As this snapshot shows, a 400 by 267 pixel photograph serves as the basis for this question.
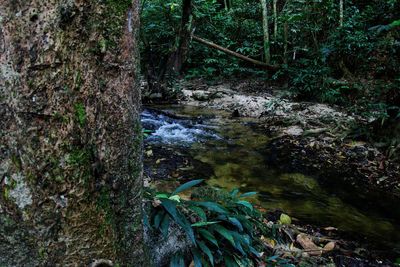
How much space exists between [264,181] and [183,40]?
275 inches

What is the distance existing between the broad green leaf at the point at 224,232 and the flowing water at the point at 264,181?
2179mm

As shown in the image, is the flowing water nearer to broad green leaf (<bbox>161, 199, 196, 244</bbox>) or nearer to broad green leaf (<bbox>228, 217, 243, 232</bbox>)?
broad green leaf (<bbox>228, 217, 243, 232</bbox>)

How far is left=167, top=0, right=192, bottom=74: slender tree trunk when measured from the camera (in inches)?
419

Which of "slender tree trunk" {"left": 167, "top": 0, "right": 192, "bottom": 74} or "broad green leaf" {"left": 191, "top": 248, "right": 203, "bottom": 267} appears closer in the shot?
"broad green leaf" {"left": 191, "top": 248, "right": 203, "bottom": 267}

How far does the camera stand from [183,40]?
1102cm

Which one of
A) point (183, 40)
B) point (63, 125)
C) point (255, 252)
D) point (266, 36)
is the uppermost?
point (266, 36)

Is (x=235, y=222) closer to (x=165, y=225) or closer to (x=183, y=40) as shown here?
(x=165, y=225)

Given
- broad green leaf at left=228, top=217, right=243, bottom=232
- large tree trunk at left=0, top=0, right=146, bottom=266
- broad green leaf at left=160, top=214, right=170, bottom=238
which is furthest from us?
broad green leaf at left=228, top=217, right=243, bottom=232

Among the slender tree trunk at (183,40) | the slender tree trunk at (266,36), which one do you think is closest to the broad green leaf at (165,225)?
the slender tree trunk at (183,40)

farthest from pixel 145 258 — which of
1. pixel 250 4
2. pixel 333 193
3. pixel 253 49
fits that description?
pixel 250 4

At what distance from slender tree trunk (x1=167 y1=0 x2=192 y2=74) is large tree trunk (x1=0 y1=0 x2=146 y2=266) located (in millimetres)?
10093

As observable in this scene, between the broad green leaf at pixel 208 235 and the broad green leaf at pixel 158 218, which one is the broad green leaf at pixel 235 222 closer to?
the broad green leaf at pixel 208 235

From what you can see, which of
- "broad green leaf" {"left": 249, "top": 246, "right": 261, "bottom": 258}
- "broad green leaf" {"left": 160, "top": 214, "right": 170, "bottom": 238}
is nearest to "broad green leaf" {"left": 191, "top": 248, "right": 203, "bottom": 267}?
"broad green leaf" {"left": 160, "top": 214, "right": 170, "bottom": 238}

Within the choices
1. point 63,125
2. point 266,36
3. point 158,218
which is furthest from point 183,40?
point 63,125
